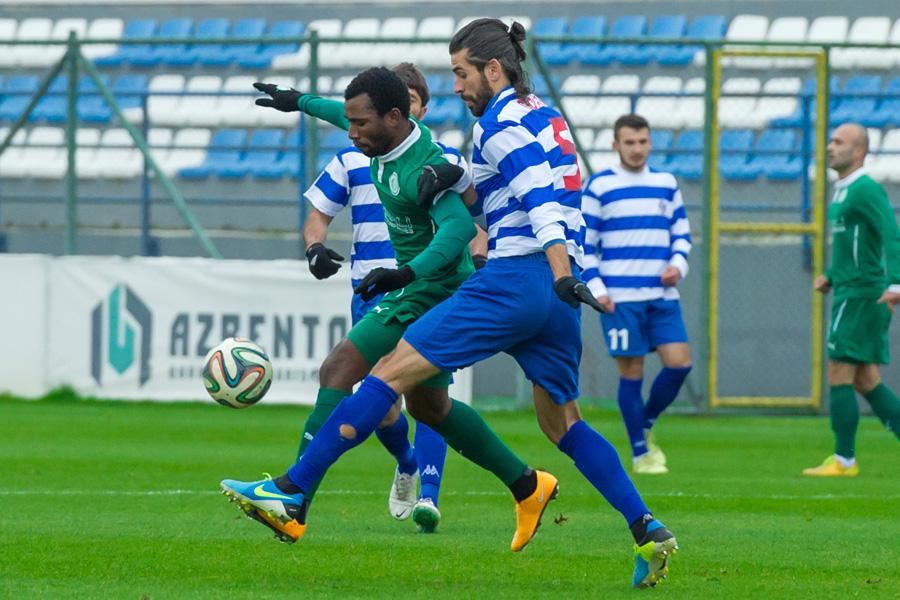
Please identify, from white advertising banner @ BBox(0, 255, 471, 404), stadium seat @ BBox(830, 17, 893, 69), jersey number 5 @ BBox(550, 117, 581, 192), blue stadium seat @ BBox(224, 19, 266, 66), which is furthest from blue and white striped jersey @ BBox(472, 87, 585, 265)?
blue stadium seat @ BBox(224, 19, 266, 66)

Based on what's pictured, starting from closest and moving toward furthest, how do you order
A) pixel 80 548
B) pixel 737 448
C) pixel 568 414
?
pixel 568 414
pixel 80 548
pixel 737 448

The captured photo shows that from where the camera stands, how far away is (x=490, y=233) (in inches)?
245

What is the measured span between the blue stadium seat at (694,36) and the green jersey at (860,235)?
9847 mm

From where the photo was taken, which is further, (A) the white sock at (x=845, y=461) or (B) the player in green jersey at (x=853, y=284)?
(A) the white sock at (x=845, y=461)

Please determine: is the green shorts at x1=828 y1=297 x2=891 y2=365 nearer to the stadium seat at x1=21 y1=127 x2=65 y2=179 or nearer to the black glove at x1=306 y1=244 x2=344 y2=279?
the black glove at x1=306 y1=244 x2=344 y2=279

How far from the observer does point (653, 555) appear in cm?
577

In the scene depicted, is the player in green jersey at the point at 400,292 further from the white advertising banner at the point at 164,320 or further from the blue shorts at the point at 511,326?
the white advertising banner at the point at 164,320

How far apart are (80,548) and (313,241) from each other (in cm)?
201

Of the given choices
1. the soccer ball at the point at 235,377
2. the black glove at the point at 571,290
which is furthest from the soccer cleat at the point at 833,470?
the black glove at the point at 571,290

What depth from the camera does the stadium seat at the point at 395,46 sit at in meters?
22.3

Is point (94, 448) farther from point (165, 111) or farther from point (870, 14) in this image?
point (870, 14)

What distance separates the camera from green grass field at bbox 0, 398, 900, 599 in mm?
5867

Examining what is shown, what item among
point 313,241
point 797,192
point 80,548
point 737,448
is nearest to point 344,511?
point 313,241

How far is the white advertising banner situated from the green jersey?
477 cm
